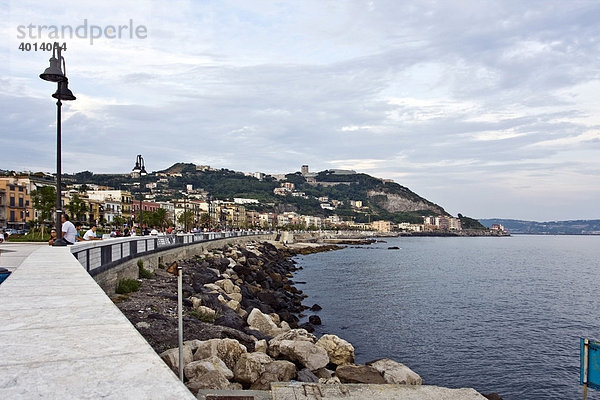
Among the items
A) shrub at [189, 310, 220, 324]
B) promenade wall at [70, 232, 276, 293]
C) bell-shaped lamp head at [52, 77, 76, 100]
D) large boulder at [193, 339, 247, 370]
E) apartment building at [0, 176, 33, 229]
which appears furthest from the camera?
apartment building at [0, 176, 33, 229]

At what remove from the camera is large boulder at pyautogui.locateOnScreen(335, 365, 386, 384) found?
33.1ft

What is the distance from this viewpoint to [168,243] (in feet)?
100

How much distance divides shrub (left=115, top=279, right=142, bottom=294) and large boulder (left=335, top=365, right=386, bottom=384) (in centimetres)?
830

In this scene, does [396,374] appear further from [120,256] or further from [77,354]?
[120,256]

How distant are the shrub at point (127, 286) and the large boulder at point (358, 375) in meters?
8.30

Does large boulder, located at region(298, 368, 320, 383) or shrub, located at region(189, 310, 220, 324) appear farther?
shrub, located at region(189, 310, 220, 324)

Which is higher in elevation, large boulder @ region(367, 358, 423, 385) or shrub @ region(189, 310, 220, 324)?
shrub @ region(189, 310, 220, 324)

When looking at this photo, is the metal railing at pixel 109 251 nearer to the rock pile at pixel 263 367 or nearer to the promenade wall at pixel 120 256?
the promenade wall at pixel 120 256

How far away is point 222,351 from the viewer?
32.1ft

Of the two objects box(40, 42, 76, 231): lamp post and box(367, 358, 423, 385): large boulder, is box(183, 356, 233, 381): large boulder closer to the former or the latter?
box(367, 358, 423, 385): large boulder

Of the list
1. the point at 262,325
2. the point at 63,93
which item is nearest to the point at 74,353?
the point at 262,325

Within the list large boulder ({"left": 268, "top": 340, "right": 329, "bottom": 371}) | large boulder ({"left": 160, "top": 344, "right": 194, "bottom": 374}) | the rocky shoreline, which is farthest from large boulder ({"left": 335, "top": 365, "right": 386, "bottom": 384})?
large boulder ({"left": 160, "top": 344, "right": 194, "bottom": 374})

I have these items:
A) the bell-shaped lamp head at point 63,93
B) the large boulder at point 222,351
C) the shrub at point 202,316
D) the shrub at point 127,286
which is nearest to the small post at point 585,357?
the large boulder at point 222,351

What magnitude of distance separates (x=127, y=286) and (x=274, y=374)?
27.1ft
